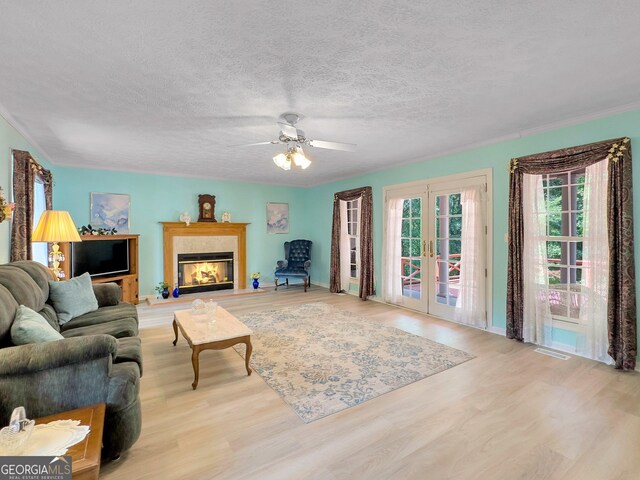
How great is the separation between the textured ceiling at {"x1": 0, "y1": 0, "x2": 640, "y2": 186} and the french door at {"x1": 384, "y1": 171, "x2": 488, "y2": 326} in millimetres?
1095

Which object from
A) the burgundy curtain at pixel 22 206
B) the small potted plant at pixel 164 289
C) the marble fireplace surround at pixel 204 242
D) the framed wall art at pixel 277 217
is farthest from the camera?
the framed wall art at pixel 277 217

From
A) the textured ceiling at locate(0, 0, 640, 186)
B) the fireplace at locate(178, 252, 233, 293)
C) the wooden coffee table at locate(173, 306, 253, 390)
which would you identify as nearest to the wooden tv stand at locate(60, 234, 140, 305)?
the fireplace at locate(178, 252, 233, 293)

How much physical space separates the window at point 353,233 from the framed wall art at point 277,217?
1.76m

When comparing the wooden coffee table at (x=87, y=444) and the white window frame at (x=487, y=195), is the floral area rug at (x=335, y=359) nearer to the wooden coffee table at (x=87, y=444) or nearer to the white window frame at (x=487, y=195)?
the white window frame at (x=487, y=195)

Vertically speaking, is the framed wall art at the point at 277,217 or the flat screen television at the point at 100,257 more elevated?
the framed wall art at the point at 277,217

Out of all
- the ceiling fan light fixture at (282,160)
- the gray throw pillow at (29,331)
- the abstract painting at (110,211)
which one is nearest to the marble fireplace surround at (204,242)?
the abstract painting at (110,211)

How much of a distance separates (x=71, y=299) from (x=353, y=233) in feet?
15.7

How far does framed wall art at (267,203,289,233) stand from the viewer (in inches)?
289

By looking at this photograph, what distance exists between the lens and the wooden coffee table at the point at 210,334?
264 centimetres

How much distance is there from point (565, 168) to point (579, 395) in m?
2.22

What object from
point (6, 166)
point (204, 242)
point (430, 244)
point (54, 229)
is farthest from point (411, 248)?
point (6, 166)

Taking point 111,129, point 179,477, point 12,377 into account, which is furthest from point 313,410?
point 111,129

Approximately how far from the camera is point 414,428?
83.0 inches

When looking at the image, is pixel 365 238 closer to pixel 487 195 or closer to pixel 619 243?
pixel 487 195
